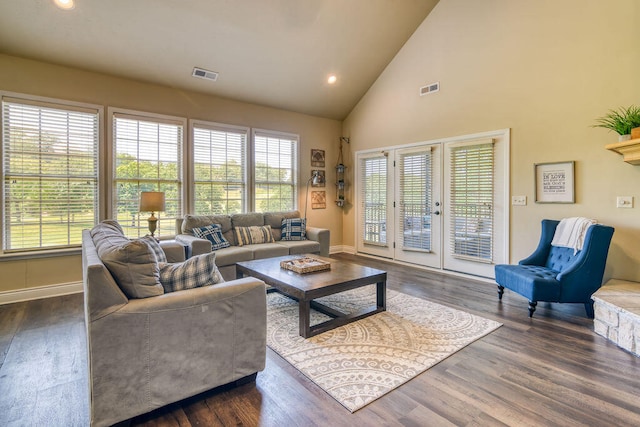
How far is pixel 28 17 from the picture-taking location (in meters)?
3.36

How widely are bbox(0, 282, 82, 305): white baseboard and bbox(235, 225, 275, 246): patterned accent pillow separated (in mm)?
2078

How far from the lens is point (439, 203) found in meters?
5.09

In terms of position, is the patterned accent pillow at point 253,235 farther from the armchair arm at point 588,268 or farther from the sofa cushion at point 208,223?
the armchair arm at point 588,268

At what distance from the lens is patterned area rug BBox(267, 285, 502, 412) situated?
2.09 meters

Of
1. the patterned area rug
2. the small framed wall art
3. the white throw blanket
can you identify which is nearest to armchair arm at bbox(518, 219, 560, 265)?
the white throw blanket

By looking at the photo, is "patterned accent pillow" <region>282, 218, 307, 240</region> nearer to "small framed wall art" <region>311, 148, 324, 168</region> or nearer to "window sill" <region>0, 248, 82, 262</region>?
"small framed wall art" <region>311, 148, 324, 168</region>

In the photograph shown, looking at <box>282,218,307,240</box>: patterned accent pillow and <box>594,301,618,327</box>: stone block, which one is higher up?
<box>282,218,307,240</box>: patterned accent pillow

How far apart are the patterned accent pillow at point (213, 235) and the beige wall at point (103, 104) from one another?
152cm

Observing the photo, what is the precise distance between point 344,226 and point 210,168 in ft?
10.0

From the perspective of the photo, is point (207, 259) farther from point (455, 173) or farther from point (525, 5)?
point (525, 5)

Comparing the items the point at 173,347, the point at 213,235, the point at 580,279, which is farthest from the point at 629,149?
the point at 213,235

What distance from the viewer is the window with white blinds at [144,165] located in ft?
14.3

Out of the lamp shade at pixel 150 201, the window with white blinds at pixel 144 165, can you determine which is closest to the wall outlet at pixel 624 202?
the lamp shade at pixel 150 201

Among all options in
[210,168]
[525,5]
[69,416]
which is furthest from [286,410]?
[525,5]
